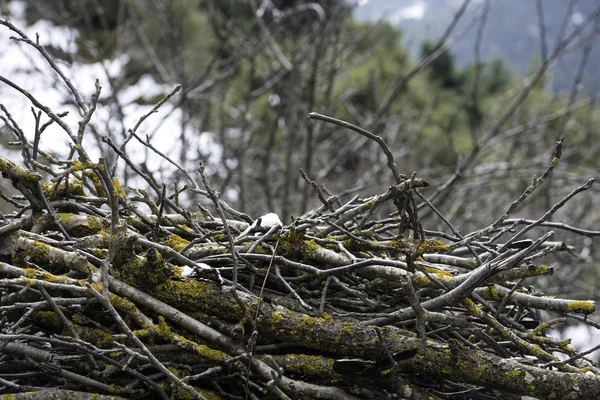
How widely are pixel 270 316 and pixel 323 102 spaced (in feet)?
15.1

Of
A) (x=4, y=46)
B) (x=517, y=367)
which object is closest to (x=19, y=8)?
(x=4, y=46)

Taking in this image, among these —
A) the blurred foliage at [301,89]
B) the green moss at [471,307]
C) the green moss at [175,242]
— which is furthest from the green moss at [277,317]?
the blurred foliage at [301,89]

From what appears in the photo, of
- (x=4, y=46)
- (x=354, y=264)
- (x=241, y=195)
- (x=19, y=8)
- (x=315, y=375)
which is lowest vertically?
(x=315, y=375)

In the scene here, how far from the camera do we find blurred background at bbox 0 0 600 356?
15.4 ft

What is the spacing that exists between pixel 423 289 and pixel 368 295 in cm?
16

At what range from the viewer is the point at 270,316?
132 cm

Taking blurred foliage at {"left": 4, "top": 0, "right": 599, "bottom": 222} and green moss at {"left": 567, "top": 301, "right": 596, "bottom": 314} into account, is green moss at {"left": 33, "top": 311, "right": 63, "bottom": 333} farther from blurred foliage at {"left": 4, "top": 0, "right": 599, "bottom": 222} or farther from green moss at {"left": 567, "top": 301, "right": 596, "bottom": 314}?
blurred foliage at {"left": 4, "top": 0, "right": 599, "bottom": 222}

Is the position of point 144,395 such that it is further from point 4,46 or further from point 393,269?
point 4,46

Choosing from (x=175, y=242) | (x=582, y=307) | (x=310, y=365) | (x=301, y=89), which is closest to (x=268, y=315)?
(x=310, y=365)

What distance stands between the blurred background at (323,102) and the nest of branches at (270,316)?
372mm

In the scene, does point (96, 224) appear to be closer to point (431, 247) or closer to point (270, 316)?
point (270, 316)

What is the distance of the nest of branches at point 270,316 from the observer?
1.23m

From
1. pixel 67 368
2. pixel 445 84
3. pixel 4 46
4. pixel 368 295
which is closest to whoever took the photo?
pixel 67 368

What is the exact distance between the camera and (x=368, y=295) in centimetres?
148
